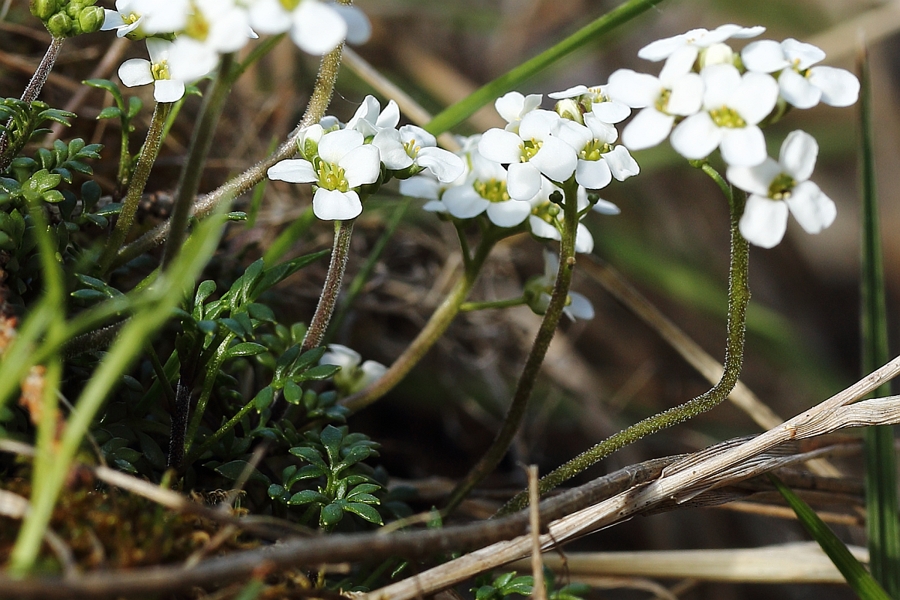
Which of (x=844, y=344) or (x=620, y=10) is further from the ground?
(x=844, y=344)

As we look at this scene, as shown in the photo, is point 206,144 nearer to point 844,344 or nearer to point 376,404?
point 376,404

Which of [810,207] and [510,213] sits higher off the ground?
[510,213]

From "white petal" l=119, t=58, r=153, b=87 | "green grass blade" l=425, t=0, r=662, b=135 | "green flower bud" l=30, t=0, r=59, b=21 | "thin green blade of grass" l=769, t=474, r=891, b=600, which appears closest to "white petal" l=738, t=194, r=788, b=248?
"thin green blade of grass" l=769, t=474, r=891, b=600

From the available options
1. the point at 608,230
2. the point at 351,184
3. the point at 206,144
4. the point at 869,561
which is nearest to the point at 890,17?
the point at 608,230

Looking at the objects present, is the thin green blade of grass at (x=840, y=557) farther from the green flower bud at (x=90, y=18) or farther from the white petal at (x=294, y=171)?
the green flower bud at (x=90, y=18)

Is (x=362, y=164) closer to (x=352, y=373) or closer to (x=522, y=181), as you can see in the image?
(x=522, y=181)

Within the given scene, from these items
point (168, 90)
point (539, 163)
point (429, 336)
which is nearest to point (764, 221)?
point (539, 163)

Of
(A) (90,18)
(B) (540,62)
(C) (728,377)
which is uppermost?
(B) (540,62)

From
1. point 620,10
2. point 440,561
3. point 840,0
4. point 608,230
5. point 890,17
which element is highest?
point 840,0
